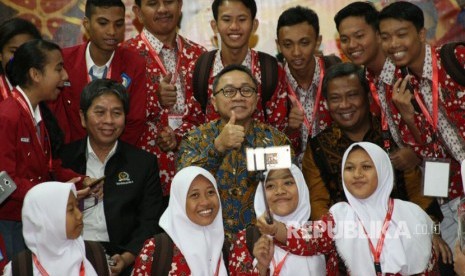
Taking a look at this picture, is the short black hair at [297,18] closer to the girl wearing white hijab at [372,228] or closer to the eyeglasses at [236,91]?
the eyeglasses at [236,91]

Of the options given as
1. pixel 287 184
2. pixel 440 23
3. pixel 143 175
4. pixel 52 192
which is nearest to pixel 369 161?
pixel 287 184

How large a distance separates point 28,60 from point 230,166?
1301 mm

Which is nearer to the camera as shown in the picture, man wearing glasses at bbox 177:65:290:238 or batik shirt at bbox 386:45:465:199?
man wearing glasses at bbox 177:65:290:238

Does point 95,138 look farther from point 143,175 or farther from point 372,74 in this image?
point 372,74

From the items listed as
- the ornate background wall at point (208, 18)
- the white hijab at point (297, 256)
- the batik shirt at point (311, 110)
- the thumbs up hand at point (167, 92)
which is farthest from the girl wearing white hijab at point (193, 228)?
the ornate background wall at point (208, 18)

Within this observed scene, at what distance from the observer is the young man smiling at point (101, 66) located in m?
5.54

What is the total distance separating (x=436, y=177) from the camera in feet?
14.0

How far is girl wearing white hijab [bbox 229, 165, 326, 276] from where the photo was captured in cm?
455

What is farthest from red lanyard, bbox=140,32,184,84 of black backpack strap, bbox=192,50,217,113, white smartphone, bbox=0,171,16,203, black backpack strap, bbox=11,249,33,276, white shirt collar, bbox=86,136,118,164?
black backpack strap, bbox=11,249,33,276

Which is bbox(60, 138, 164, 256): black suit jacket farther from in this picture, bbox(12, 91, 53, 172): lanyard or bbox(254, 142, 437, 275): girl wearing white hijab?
bbox(254, 142, 437, 275): girl wearing white hijab

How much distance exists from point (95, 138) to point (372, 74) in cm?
177

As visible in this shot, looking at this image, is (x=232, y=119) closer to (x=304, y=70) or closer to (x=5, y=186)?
(x=304, y=70)

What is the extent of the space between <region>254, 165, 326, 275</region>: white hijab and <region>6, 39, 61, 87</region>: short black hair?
1.46 metres

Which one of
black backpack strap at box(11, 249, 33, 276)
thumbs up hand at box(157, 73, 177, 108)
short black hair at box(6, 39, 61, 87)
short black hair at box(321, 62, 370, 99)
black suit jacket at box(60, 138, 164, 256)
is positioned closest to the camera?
black backpack strap at box(11, 249, 33, 276)
